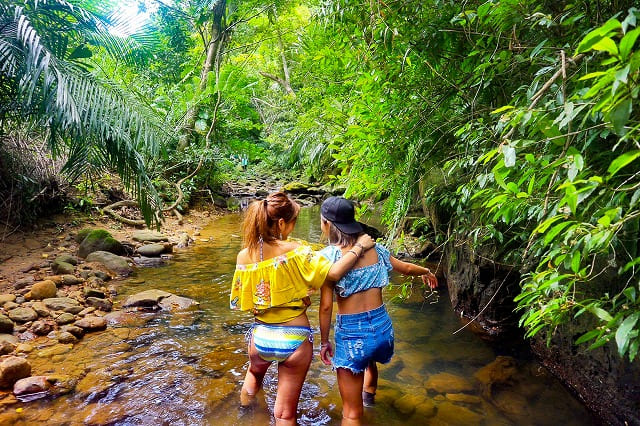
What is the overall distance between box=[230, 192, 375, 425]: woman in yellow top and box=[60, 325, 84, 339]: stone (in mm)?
2879

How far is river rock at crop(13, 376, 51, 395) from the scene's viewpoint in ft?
10.4

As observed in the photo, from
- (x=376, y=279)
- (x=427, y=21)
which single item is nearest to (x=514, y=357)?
(x=376, y=279)

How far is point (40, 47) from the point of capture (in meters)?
4.84

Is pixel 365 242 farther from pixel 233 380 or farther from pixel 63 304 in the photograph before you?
pixel 63 304

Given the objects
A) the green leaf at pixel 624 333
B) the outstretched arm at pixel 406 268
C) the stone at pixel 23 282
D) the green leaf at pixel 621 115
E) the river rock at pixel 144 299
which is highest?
the green leaf at pixel 621 115

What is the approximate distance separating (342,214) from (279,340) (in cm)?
97

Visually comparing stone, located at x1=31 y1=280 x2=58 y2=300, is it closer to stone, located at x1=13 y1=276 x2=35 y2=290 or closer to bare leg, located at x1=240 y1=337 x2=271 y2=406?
stone, located at x1=13 y1=276 x2=35 y2=290

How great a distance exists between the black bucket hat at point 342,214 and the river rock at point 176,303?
3.60m

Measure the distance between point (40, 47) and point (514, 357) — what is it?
6731 mm

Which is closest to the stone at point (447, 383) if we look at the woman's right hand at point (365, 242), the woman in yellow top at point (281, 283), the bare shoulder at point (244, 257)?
the woman in yellow top at point (281, 283)

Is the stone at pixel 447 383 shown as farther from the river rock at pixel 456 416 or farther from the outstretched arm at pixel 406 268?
the outstretched arm at pixel 406 268

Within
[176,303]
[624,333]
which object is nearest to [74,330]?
[176,303]

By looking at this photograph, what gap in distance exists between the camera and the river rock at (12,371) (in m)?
3.20

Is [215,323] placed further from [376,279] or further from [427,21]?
[427,21]
